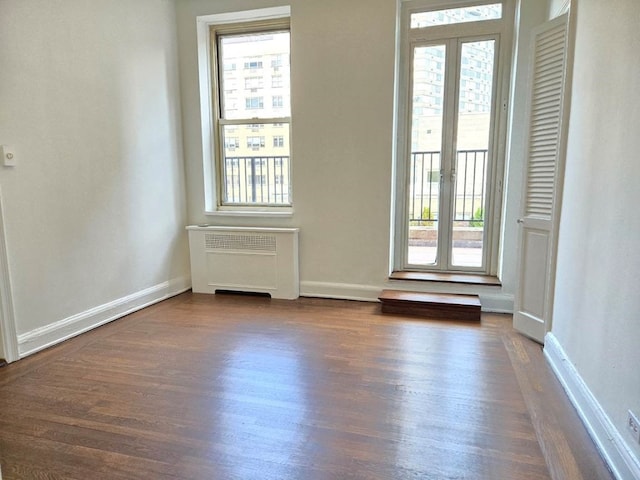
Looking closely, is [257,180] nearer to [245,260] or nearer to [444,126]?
[245,260]

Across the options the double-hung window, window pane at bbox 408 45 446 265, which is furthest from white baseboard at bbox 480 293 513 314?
the double-hung window

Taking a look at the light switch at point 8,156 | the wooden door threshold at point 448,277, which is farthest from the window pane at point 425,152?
the light switch at point 8,156

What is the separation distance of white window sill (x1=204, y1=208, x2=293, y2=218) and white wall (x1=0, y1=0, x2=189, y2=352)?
17.9 inches

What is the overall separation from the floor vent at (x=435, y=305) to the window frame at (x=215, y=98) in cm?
141

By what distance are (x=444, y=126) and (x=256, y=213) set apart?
83.2 inches

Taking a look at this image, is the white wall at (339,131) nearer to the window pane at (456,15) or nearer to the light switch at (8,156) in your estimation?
the window pane at (456,15)

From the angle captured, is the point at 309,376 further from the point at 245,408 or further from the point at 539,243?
the point at 539,243

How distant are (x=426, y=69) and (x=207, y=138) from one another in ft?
7.93

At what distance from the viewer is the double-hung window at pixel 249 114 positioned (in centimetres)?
434

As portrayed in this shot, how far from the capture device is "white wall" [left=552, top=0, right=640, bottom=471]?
1743 mm

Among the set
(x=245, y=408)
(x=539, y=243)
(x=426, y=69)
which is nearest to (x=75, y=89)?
(x=245, y=408)

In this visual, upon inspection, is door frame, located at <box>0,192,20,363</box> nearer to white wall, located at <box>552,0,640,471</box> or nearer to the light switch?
the light switch

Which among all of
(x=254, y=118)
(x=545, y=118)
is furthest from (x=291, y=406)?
(x=254, y=118)

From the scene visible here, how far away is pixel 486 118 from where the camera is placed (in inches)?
154
